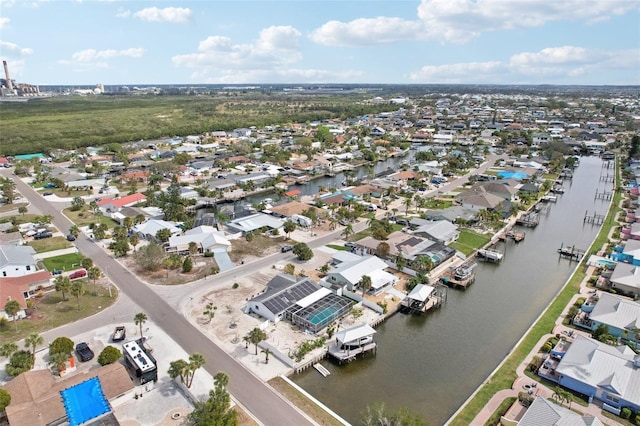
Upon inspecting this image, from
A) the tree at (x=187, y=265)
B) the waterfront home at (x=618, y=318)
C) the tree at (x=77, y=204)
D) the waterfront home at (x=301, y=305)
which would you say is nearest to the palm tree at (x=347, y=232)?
the waterfront home at (x=301, y=305)

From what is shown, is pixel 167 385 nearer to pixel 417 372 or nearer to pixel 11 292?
pixel 417 372

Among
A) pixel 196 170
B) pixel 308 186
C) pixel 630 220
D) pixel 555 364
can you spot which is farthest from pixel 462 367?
pixel 196 170

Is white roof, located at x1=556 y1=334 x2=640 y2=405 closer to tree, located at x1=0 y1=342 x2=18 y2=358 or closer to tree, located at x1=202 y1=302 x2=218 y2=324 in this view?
tree, located at x1=202 y1=302 x2=218 y2=324

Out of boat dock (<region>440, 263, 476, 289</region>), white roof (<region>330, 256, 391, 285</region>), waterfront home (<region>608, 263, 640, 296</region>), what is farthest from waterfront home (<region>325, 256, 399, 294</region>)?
waterfront home (<region>608, 263, 640, 296</region>)

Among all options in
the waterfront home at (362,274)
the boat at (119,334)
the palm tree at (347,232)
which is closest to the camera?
the boat at (119,334)

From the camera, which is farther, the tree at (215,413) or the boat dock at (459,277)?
the boat dock at (459,277)

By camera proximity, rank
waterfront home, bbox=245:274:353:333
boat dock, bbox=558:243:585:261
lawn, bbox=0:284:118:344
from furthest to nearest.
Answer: boat dock, bbox=558:243:585:261 < waterfront home, bbox=245:274:353:333 < lawn, bbox=0:284:118:344

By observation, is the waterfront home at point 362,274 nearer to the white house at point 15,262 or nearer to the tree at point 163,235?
the tree at point 163,235
